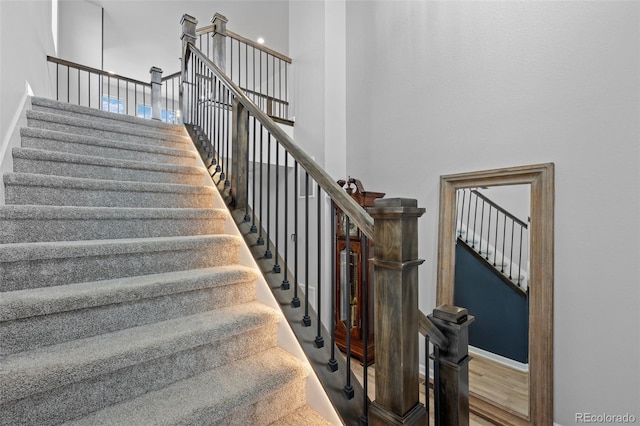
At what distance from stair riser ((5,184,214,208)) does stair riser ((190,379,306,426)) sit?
4.51 feet

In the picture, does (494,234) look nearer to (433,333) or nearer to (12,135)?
(433,333)

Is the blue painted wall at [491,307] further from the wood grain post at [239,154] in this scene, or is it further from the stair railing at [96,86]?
the stair railing at [96,86]

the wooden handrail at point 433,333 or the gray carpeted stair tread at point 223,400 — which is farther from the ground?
the wooden handrail at point 433,333

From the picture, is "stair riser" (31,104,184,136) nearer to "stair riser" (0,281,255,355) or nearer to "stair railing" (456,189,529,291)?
"stair riser" (0,281,255,355)

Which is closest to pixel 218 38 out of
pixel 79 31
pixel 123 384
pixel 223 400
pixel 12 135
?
pixel 12 135

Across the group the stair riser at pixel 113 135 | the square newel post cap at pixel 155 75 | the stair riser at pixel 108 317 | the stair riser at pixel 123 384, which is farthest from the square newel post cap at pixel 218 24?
the stair riser at pixel 123 384

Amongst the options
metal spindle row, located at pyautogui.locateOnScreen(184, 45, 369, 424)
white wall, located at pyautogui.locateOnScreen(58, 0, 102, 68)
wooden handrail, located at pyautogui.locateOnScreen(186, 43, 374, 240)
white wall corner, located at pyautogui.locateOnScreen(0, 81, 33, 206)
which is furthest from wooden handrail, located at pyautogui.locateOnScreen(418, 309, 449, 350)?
white wall, located at pyautogui.locateOnScreen(58, 0, 102, 68)

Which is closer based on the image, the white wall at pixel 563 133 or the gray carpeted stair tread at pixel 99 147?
the white wall at pixel 563 133

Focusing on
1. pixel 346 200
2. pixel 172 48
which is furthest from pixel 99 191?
pixel 172 48

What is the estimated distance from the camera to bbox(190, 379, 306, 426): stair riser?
1.09 m

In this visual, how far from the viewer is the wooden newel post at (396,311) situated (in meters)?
1.06

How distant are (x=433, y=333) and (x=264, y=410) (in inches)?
29.8

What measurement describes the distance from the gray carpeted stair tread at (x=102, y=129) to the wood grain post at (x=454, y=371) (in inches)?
101

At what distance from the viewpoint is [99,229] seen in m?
1.67
